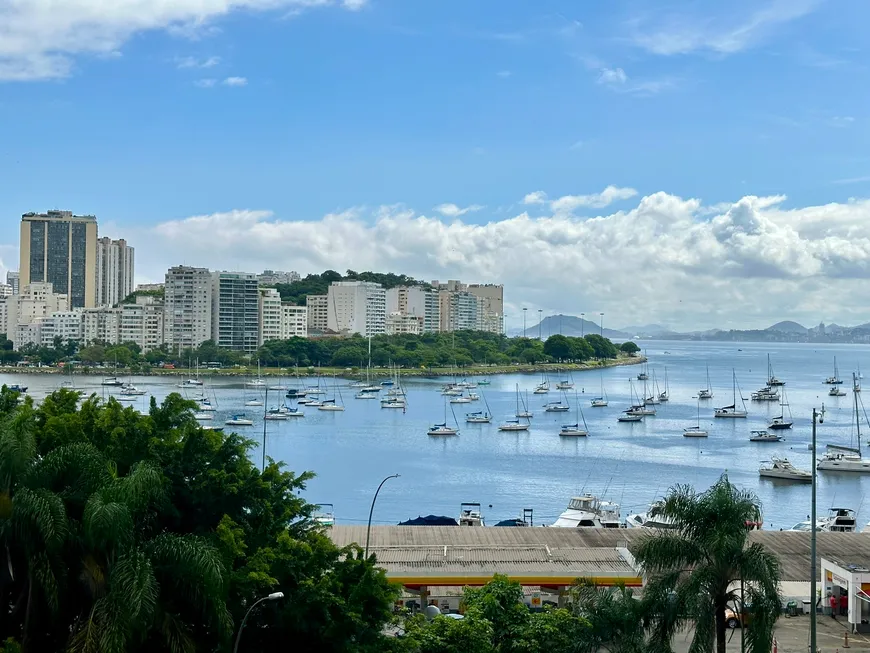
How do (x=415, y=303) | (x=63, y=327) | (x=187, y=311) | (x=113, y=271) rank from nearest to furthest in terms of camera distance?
(x=187, y=311) < (x=63, y=327) < (x=113, y=271) < (x=415, y=303)

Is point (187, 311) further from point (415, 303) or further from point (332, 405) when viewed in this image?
point (332, 405)

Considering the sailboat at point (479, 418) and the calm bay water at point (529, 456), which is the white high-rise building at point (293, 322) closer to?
the calm bay water at point (529, 456)

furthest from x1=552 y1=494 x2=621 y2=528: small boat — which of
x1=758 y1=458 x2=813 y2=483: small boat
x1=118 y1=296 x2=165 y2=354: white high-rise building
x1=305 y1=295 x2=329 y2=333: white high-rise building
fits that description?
x1=305 y1=295 x2=329 y2=333: white high-rise building

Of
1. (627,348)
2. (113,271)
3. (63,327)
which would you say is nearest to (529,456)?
(63,327)

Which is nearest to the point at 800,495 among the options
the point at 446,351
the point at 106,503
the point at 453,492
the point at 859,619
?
the point at 453,492

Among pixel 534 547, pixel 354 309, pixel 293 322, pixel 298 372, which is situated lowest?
pixel 534 547

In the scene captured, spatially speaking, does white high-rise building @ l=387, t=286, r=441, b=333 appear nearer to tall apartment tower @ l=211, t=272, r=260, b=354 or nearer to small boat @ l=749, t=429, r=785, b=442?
tall apartment tower @ l=211, t=272, r=260, b=354

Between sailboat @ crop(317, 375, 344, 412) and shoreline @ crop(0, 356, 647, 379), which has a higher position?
shoreline @ crop(0, 356, 647, 379)
